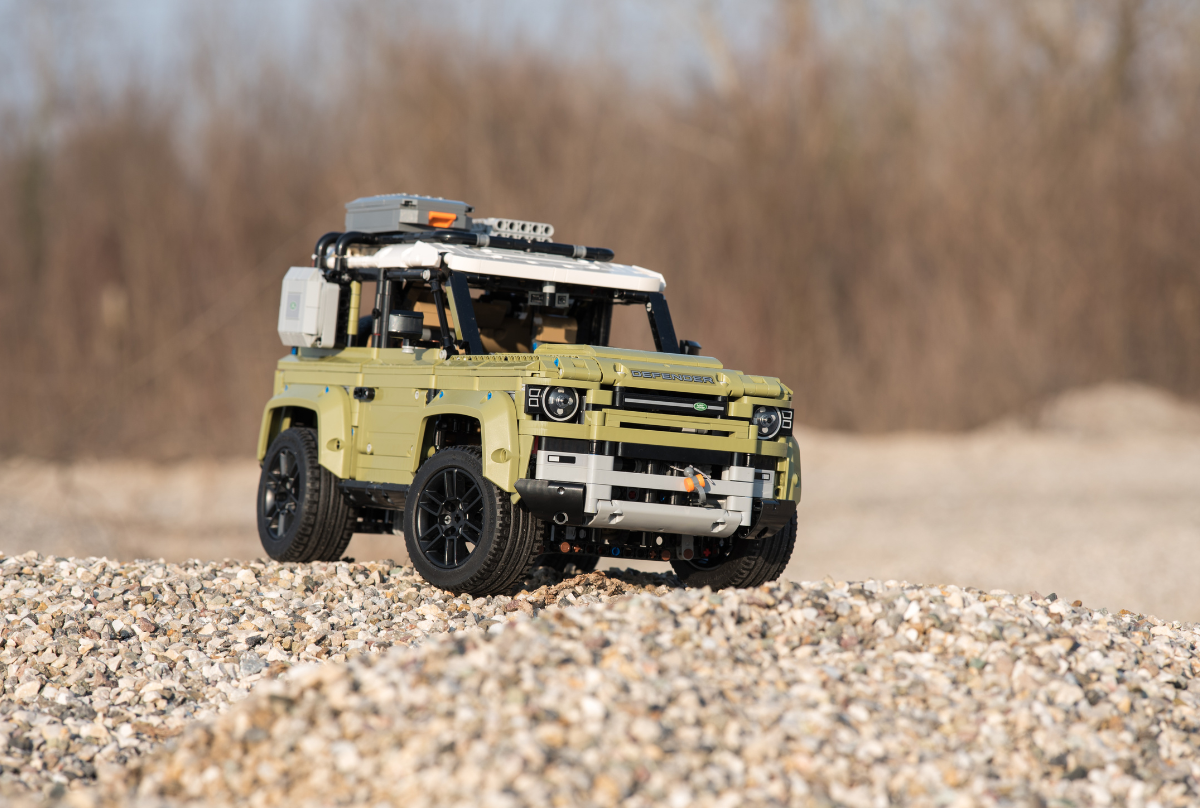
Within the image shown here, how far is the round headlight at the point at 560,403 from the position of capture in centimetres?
785

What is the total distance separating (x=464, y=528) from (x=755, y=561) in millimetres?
1791

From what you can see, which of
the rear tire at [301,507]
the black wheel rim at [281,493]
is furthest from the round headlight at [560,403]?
the black wheel rim at [281,493]

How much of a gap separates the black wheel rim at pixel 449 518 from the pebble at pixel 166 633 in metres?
0.26

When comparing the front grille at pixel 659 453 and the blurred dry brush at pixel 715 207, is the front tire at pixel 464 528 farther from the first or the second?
the blurred dry brush at pixel 715 207

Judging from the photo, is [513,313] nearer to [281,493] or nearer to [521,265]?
[521,265]

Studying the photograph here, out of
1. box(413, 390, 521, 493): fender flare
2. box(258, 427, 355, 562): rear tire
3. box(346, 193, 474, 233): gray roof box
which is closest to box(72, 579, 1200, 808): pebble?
box(413, 390, 521, 493): fender flare

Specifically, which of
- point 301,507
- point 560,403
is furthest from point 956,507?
point 560,403

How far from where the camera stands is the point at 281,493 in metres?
10.4

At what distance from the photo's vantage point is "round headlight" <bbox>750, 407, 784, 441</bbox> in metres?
8.41

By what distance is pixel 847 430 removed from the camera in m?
24.3

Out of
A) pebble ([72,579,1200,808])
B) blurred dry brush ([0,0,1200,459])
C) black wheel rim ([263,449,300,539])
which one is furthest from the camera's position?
blurred dry brush ([0,0,1200,459])

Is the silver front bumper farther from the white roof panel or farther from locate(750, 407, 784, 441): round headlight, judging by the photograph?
the white roof panel

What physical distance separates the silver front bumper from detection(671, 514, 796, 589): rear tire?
0.64 meters

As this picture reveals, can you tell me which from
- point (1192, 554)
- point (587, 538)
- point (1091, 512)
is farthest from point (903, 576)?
point (587, 538)
